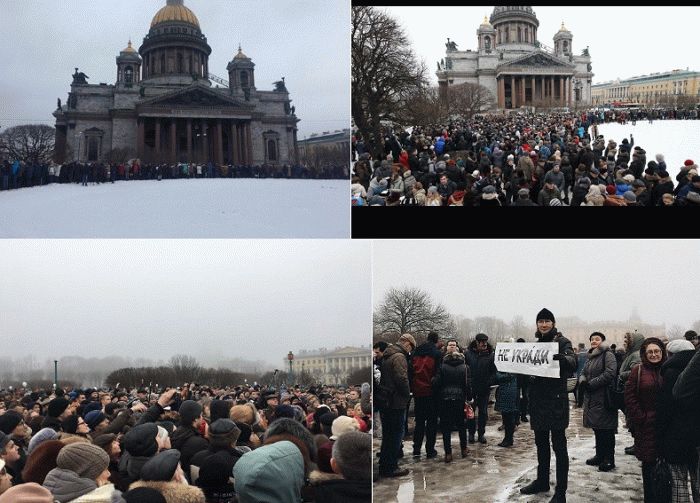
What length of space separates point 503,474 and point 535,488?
0.35m

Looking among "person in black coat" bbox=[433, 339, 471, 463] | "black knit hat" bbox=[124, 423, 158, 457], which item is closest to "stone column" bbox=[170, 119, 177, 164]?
"black knit hat" bbox=[124, 423, 158, 457]

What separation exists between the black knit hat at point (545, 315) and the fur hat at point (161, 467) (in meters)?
4.19

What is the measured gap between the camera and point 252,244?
7.75 m

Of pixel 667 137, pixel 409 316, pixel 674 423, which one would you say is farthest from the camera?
pixel 667 137

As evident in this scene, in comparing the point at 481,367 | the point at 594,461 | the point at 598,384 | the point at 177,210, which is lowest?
the point at 594,461

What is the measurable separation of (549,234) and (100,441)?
5044mm

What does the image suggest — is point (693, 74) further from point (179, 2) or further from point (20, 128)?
point (20, 128)

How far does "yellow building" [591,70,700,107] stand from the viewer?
8.18 meters

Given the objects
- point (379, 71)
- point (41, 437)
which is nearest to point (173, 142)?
point (379, 71)

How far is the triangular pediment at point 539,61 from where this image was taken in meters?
8.21

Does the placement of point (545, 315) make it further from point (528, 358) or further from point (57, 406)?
point (57, 406)

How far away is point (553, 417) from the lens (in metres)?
7.28

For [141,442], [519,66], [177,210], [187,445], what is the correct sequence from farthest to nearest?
[519,66]
[177,210]
[187,445]
[141,442]

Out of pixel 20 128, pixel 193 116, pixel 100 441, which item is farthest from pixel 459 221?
pixel 20 128
